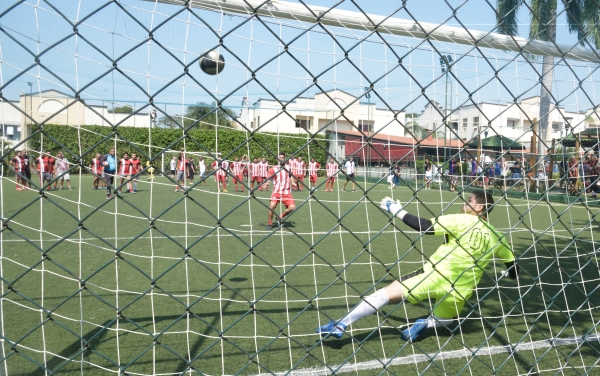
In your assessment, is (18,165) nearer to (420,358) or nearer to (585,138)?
(420,358)

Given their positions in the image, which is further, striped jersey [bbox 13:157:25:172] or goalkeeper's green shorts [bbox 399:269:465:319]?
goalkeeper's green shorts [bbox 399:269:465:319]

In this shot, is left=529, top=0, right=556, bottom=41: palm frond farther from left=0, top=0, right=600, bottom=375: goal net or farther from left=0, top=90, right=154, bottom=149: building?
left=0, top=90, right=154, bottom=149: building

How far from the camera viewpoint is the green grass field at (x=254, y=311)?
2.10 meters

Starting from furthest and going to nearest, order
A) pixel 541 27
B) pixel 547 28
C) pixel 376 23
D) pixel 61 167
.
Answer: pixel 61 167 < pixel 376 23 < pixel 541 27 < pixel 547 28

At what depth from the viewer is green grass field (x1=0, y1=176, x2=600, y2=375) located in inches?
82.7

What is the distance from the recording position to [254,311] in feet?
5.76

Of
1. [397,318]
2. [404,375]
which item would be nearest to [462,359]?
[404,375]

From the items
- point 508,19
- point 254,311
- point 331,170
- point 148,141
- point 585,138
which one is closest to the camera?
point 254,311

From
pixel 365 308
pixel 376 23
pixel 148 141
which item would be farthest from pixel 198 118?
pixel 148 141

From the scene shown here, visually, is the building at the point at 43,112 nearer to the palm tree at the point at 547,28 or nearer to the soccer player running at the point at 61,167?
the soccer player running at the point at 61,167

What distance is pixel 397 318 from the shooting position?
4.54m

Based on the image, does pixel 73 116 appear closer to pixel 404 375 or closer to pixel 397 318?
pixel 404 375

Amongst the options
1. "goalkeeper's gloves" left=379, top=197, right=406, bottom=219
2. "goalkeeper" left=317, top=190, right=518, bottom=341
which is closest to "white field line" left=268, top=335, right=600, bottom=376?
"goalkeeper" left=317, top=190, right=518, bottom=341

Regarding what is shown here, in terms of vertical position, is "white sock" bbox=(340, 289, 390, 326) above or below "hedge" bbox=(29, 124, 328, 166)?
below
